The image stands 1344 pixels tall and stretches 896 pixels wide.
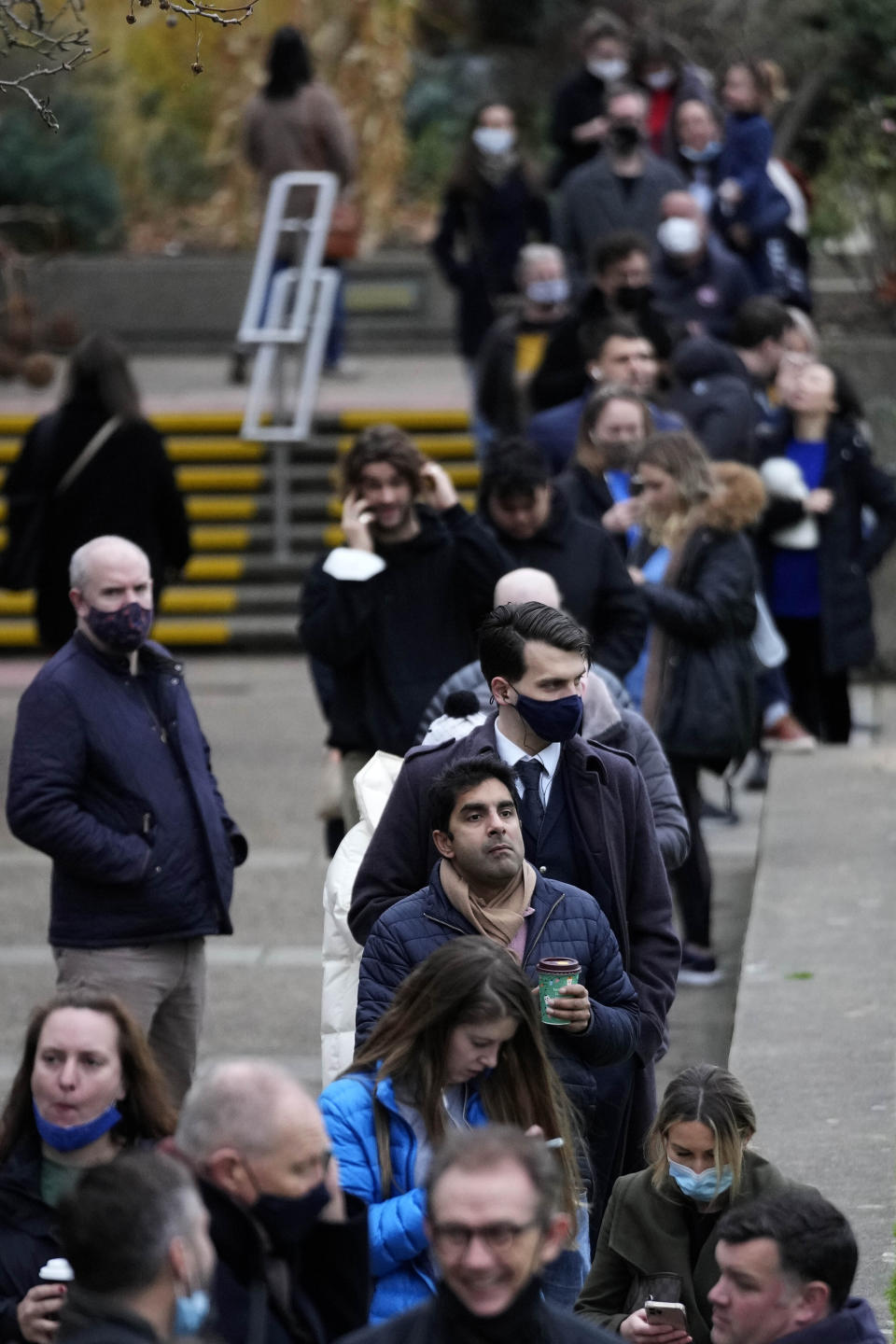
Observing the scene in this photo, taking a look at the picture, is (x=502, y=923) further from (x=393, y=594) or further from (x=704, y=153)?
(x=704, y=153)

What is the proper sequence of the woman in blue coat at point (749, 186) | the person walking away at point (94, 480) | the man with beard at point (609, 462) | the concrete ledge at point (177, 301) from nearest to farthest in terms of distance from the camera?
the man with beard at point (609, 462) → the person walking away at point (94, 480) → the woman in blue coat at point (749, 186) → the concrete ledge at point (177, 301)

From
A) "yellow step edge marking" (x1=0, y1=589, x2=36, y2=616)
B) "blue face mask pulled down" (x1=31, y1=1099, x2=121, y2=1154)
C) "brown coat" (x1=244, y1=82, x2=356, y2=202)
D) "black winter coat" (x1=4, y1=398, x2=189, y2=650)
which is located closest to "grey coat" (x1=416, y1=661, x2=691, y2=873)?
"blue face mask pulled down" (x1=31, y1=1099, x2=121, y2=1154)

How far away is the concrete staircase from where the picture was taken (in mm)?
14633

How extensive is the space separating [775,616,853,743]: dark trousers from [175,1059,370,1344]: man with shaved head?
293 inches

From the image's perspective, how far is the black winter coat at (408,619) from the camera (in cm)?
766

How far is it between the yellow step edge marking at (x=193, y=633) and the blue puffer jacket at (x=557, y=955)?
921cm

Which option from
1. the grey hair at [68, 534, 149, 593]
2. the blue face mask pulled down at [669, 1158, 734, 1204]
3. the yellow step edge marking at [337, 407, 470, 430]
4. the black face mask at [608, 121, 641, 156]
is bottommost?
the yellow step edge marking at [337, 407, 470, 430]

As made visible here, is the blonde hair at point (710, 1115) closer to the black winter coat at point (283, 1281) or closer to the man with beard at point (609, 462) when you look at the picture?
the black winter coat at point (283, 1281)

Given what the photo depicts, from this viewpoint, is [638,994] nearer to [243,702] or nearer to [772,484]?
[772,484]

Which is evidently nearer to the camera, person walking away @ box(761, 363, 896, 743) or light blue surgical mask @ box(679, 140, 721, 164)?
person walking away @ box(761, 363, 896, 743)

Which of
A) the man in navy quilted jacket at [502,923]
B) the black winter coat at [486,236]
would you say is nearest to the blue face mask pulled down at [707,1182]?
the man in navy quilted jacket at [502,923]

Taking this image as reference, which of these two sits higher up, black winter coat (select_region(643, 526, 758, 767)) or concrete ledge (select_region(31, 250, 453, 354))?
black winter coat (select_region(643, 526, 758, 767))

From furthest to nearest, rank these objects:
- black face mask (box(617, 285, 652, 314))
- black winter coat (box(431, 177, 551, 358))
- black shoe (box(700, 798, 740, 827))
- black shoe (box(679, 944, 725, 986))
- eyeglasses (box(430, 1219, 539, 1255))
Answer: black winter coat (box(431, 177, 551, 358)), black face mask (box(617, 285, 652, 314)), black shoe (box(700, 798, 740, 827)), black shoe (box(679, 944, 725, 986)), eyeglasses (box(430, 1219, 539, 1255))

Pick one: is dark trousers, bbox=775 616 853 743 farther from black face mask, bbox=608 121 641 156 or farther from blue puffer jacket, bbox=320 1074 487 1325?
blue puffer jacket, bbox=320 1074 487 1325
